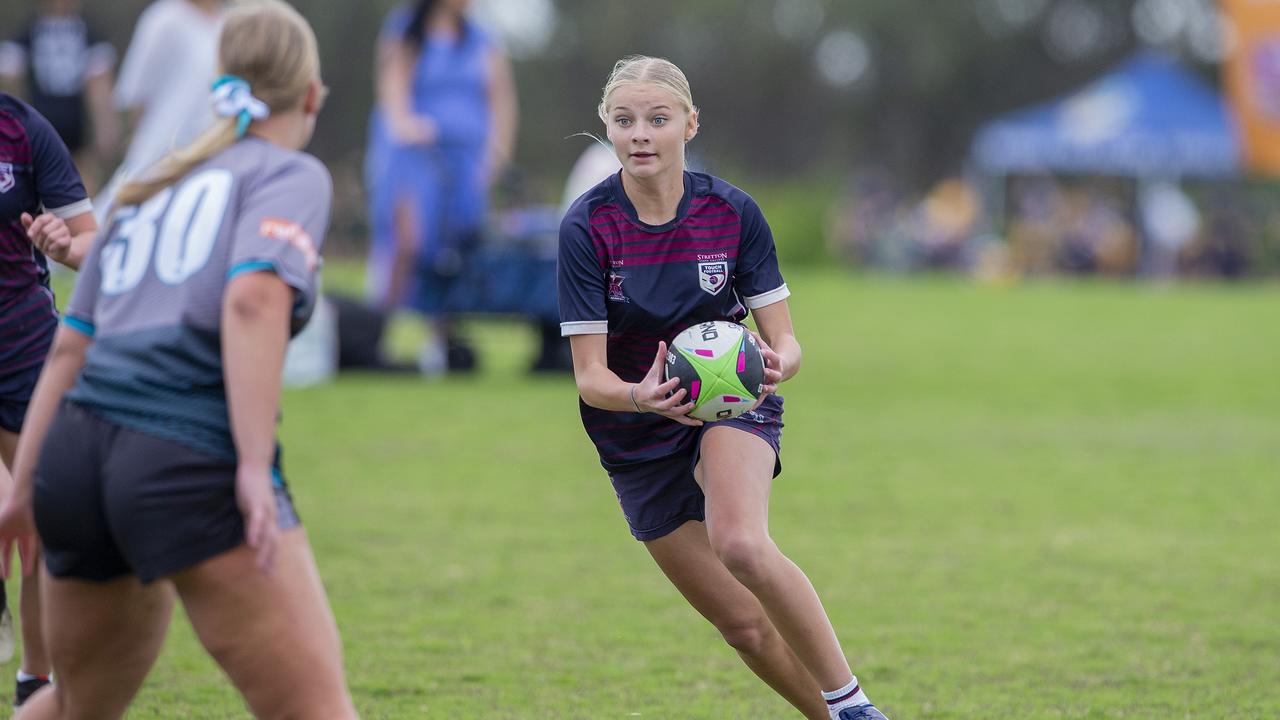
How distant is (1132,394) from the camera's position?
43.5 ft

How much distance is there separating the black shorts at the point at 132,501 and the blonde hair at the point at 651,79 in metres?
1.61

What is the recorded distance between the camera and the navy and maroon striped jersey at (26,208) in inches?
175

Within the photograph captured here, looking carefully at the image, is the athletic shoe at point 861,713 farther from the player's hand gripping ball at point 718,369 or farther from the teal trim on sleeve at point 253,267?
the teal trim on sleeve at point 253,267

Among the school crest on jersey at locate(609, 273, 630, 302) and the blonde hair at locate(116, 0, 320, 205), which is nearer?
the blonde hair at locate(116, 0, 320, 205)

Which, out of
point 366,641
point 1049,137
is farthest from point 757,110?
point 366,641

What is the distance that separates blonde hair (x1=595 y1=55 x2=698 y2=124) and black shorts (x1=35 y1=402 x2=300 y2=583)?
1.61m

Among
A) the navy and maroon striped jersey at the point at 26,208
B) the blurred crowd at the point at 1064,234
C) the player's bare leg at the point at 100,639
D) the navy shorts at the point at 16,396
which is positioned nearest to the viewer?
the player's bare leg at the point at 100,639

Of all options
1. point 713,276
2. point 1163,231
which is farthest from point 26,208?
point 1163,231

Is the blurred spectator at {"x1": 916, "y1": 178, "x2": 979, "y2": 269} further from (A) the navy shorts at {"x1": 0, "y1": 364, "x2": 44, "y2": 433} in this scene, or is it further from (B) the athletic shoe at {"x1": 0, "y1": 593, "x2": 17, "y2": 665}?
(A) the navy shorts at {"x1": 0, "y1": 364, "x2": 44, "y2": 433}

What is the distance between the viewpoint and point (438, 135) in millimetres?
12062

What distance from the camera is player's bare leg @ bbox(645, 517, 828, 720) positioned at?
4277mm

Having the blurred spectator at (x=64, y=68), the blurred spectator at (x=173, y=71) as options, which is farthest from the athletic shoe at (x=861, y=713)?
the blurred spectator at (x=64, y=68)

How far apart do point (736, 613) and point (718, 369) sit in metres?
0.68

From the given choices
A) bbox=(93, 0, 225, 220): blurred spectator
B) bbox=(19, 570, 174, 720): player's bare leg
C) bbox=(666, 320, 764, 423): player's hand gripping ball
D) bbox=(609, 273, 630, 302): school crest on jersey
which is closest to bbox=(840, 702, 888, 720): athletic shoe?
bbox=(666, 320, 764, 423): player's hand gripping ball
